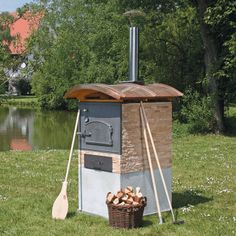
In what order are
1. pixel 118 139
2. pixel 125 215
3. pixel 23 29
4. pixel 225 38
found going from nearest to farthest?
pixel 125 215
pixel 118 139
pixel 225 38
pixel 23 29

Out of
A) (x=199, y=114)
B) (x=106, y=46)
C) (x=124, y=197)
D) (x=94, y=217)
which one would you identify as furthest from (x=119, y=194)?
(x=106, y=46)

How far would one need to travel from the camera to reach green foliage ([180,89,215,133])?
24.7 meters

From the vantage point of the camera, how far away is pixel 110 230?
25.3ft

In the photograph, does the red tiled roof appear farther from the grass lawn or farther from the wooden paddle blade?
the wooden paddle blade

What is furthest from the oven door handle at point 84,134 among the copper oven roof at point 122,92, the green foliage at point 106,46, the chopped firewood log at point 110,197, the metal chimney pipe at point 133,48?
the green foliage at point 106,46

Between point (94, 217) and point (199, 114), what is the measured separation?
17.2 meters

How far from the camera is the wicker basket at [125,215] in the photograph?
7.66m

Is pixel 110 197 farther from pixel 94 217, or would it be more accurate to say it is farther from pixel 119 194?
pixel 94 217

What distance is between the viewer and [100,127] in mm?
8344

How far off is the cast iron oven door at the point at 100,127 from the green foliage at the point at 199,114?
16.4 m

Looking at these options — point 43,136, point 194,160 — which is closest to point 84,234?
point 194,160

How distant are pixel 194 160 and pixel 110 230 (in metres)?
7.95

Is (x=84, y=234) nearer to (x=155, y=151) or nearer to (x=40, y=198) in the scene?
(x=155, y=151)

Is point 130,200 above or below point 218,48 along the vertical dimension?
below
